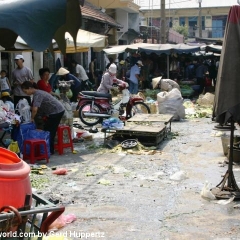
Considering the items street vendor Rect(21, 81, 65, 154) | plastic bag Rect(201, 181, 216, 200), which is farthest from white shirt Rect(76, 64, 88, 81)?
plastic bag Rect(201, 181, 216, 200)

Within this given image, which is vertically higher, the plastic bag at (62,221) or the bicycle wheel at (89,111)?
the bicycle wheel at (89,111)

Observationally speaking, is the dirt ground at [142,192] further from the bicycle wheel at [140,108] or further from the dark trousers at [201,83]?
the dark trousers at [201,83]

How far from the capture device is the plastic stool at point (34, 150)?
8695mm

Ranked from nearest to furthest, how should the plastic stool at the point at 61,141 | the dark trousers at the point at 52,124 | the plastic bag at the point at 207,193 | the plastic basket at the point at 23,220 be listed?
1. the plastic basket at the point at 23,220
2. the plastic bag at the point at 207,193
3. the dark trousers at the point at 52,124
4. the plastic stool at the point at 61,141

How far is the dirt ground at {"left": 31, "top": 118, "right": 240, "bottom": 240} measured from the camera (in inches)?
218

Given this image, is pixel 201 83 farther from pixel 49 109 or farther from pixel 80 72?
pixel 49 109

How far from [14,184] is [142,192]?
3.93 meters

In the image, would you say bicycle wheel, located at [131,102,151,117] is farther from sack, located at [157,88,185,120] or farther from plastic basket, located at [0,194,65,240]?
plastic basket, located at [0,194,65,240]

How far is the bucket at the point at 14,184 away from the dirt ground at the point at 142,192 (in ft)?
6.60

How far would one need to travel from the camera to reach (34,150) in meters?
8.90

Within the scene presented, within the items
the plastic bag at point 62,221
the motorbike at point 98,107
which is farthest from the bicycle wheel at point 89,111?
the plastic bag at point 62,221

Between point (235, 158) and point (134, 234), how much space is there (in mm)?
3936

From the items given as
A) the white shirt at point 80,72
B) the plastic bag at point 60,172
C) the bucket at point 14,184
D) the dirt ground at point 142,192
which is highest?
the white shirt at point 80,72

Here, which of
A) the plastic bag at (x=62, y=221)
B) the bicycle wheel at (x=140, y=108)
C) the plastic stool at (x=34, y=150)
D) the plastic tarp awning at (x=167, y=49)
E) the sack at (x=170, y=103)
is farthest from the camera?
the plastic tarp awning at (x=167, y=49)
